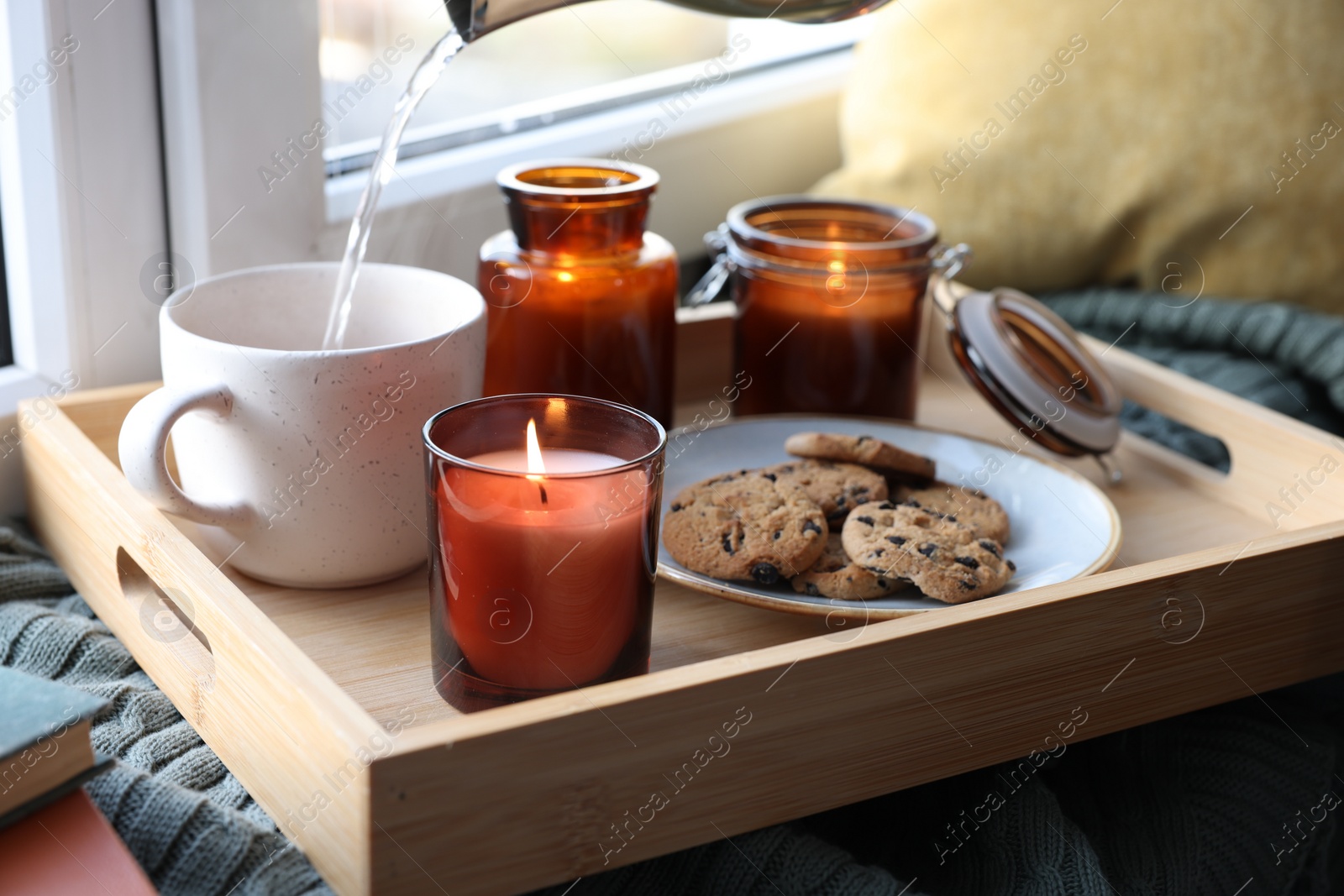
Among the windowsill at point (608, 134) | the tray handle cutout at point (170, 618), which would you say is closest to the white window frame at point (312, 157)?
the windowsill at point (608, 134)

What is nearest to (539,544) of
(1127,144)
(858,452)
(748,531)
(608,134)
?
(748,531)

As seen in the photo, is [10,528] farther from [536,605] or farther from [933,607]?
[933,607]

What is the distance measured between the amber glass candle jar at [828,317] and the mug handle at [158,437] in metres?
0.38

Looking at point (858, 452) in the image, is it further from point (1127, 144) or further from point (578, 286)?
point (1127, 144)

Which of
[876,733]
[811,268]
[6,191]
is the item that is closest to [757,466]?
[811,268]

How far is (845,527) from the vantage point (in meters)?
0.64

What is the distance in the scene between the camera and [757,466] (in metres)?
0.76

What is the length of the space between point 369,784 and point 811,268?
49 cm

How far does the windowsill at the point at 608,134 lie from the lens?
96cm

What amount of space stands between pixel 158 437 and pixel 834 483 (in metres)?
0.35

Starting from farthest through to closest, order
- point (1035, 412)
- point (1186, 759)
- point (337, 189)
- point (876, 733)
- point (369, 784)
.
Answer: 1. point (337, 189)
2. point (1035, 412)
3. point (1186, 759)
4. point (876, 733)
5. point (369, 784)

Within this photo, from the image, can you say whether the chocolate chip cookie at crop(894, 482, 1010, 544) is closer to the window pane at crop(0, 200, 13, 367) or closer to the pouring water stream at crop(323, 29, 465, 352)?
the pouring water stream at crop(323, 29, 465, 352)

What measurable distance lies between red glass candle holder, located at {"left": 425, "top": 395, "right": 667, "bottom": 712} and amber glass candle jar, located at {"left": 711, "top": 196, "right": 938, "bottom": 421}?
31 centimetres

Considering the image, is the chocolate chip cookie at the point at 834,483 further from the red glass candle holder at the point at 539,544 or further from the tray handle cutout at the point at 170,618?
the tray handle cutout at the point at 170,618
